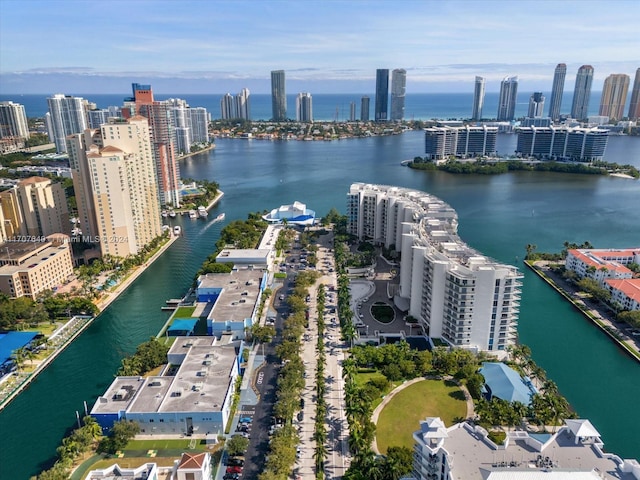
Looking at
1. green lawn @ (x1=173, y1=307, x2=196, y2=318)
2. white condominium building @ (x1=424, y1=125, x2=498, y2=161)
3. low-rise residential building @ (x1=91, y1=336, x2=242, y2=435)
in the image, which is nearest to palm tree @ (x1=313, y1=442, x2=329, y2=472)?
low-rise residential building @ (x1=91, y1=336, x2=242, y2=435)

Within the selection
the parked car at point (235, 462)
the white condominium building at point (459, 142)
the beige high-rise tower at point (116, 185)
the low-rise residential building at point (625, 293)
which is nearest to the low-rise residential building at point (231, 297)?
the parked car at point (235, 462)

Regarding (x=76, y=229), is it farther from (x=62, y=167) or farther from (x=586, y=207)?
(x=586, y=207)

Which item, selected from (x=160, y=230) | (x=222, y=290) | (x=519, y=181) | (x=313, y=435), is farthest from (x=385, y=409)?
(x=519, y=181)

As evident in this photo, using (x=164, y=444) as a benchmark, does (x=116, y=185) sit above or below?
above

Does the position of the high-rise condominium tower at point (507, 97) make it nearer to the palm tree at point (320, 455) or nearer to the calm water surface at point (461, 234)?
the calm water surface at point (461, 234)

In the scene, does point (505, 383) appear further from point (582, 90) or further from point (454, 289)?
point (582, 90)

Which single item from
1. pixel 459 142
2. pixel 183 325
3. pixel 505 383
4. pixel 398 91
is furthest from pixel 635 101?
pixel 183 325
